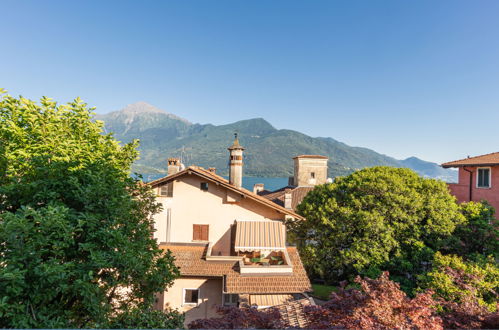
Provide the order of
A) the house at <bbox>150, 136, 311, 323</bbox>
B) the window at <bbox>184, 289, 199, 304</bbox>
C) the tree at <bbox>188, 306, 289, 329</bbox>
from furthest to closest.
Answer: the window at <bbox>184, 289, 199, 304</bbox>, the house at <bbox>150, 136, 311, 323</bbox>, the tree at <bbox>188, 306, 289, 329</bbox>

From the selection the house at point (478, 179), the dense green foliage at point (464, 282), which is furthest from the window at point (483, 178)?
the dense green foliage at point (464, 282)

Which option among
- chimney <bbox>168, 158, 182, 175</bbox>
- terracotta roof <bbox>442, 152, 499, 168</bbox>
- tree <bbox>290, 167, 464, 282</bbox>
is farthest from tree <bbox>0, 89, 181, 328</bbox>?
terracotta roof <bbox>442, 152, 499, 168</bbox>

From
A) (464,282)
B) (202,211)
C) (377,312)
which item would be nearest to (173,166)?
(202,211)

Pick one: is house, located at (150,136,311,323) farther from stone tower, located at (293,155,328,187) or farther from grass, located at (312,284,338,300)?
stone tower, located at (293,155,328,187)

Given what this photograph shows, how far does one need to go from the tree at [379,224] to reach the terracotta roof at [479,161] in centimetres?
755

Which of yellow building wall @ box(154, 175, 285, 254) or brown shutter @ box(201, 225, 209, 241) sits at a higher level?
yellow building wall @ box(154, 175, 285, 254)

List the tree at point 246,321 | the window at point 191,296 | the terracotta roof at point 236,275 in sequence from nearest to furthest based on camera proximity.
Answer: the tree at point 246,321 < the terracotta roof at point 236,275 < the window at point 191,296

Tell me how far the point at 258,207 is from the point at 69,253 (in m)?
14.7

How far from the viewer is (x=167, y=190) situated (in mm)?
20922

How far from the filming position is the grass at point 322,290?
69.9 ft

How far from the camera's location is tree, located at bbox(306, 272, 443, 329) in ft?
24.3

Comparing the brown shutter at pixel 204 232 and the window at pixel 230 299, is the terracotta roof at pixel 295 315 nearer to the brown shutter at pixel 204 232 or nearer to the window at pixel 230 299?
→ the window at pixel 230 299

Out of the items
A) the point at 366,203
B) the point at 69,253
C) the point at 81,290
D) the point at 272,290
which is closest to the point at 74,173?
the point at 69,253

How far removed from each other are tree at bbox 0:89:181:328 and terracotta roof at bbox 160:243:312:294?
6870mm
